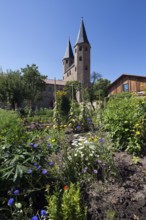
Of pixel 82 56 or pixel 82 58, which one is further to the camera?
pixel 82 56

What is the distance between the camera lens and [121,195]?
1874 mm

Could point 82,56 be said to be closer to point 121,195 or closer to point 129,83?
point 129,83

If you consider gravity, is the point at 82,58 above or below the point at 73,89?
above

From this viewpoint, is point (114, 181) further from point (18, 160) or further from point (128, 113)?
point (128, 113)

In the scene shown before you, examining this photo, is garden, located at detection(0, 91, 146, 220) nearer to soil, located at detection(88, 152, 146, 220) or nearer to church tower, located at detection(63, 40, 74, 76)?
soil, located at detection(88, 152, 146, 220)

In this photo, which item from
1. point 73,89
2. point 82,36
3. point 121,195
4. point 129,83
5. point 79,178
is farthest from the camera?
point 82,36

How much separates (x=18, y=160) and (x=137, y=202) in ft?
4.63

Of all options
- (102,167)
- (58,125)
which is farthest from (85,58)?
(102,167)

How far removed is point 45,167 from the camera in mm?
2018

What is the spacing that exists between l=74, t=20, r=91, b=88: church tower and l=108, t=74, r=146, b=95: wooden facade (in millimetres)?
18790

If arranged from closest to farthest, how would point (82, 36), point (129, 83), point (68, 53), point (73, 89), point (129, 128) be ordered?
point (129, 128), point (73, 89), point (129, 83), point (82, 36), point (68, 53)

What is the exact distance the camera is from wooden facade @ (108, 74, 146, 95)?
53.0 feet

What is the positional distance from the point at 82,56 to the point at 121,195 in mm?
39112

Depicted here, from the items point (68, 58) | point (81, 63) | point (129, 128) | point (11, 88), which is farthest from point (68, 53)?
point (129, 128)
